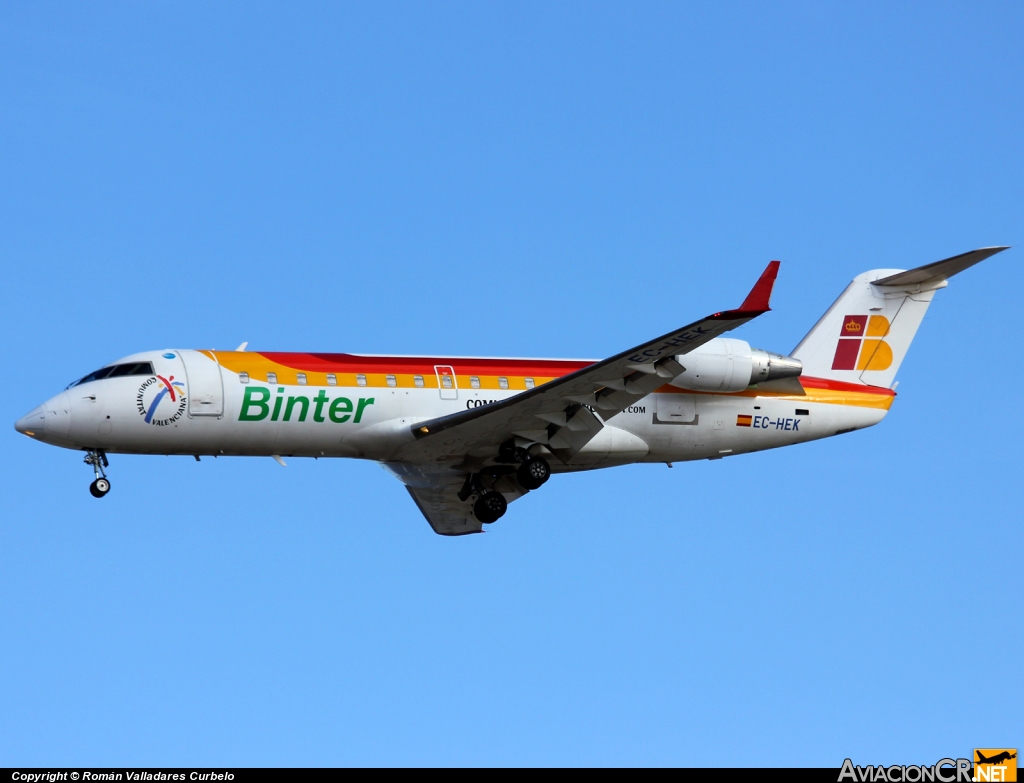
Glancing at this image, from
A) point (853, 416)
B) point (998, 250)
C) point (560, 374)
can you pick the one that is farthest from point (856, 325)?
point (560, 374)

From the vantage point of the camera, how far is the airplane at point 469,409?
24562mm

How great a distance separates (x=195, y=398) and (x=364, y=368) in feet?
10.2

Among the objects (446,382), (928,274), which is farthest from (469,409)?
(928,274)

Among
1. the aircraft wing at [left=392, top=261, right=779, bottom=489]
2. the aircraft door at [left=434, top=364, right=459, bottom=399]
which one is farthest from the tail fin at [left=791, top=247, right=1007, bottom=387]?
the aircraft door at [left=434, top=364, right=459, bottom=399]

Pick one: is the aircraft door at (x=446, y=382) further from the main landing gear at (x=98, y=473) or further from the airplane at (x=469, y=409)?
the main landing gear at (x=98, y=473)

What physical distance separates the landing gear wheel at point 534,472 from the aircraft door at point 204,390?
569 centimetres

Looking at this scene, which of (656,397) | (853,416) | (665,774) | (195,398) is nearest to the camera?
(665,774)

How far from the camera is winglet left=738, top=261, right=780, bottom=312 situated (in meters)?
22.3

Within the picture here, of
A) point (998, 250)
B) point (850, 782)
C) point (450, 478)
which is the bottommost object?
point (850, 782)

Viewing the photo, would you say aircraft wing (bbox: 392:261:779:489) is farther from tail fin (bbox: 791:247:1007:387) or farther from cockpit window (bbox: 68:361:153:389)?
tail fin (bbox: 791:247:1007:387)

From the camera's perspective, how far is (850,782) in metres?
19.4

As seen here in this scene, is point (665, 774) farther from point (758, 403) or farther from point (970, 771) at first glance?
point (758, 403)

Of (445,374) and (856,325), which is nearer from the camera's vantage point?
(445,374)

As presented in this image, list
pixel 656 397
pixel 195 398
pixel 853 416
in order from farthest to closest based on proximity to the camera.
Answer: pixel 853 416, pixel 656 397, pixel 195 398
